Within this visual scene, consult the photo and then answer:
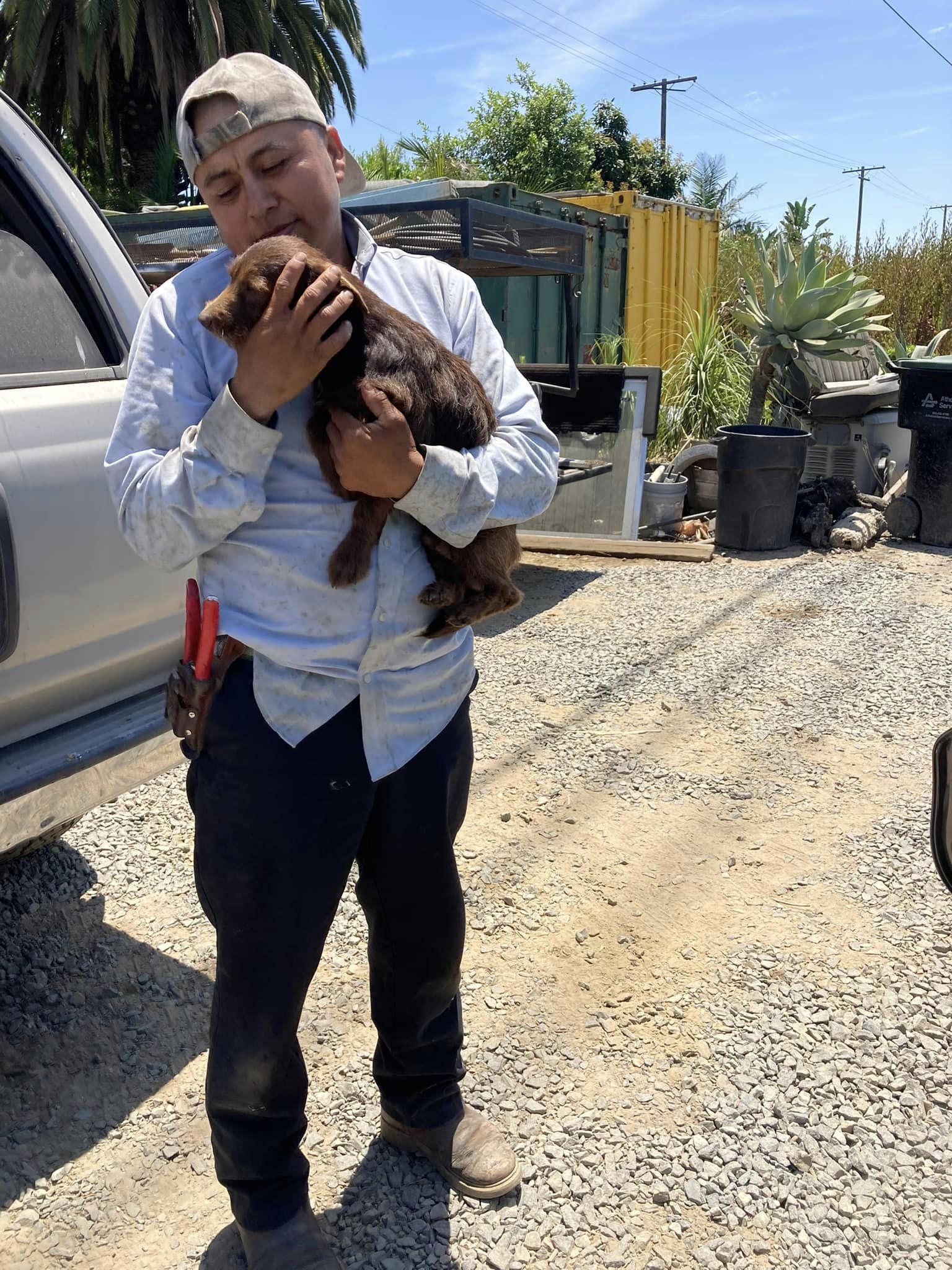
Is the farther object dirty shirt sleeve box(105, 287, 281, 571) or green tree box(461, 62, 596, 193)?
green tree box(461, 62, 596, 193)

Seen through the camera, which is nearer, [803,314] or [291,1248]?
[291,1248]

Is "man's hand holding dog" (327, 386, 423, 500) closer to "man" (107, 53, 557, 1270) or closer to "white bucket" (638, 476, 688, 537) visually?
"man" (107, 53, 557, 1270)

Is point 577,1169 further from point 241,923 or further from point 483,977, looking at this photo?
point 241,923

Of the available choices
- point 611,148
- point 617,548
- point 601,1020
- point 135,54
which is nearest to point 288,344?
point 601,1020

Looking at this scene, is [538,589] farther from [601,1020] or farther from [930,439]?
[601,1020]

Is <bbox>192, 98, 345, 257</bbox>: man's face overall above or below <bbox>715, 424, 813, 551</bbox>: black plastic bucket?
above

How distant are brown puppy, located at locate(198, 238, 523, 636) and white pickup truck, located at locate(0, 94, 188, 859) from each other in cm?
84

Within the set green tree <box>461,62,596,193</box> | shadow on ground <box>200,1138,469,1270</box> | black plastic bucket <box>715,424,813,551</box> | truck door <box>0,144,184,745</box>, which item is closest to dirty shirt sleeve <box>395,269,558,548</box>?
truck door <box>0,144,184,745</box>

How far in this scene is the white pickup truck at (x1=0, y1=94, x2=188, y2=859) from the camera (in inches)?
83.4

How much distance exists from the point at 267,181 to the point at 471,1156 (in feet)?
6.27

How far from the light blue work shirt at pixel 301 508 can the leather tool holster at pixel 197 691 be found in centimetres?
5

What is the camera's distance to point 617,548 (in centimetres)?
780

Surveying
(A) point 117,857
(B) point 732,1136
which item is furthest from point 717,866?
(A) point 117,857

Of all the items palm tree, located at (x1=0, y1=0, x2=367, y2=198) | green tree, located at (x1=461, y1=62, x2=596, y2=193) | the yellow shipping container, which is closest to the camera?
the yellow shipping container
